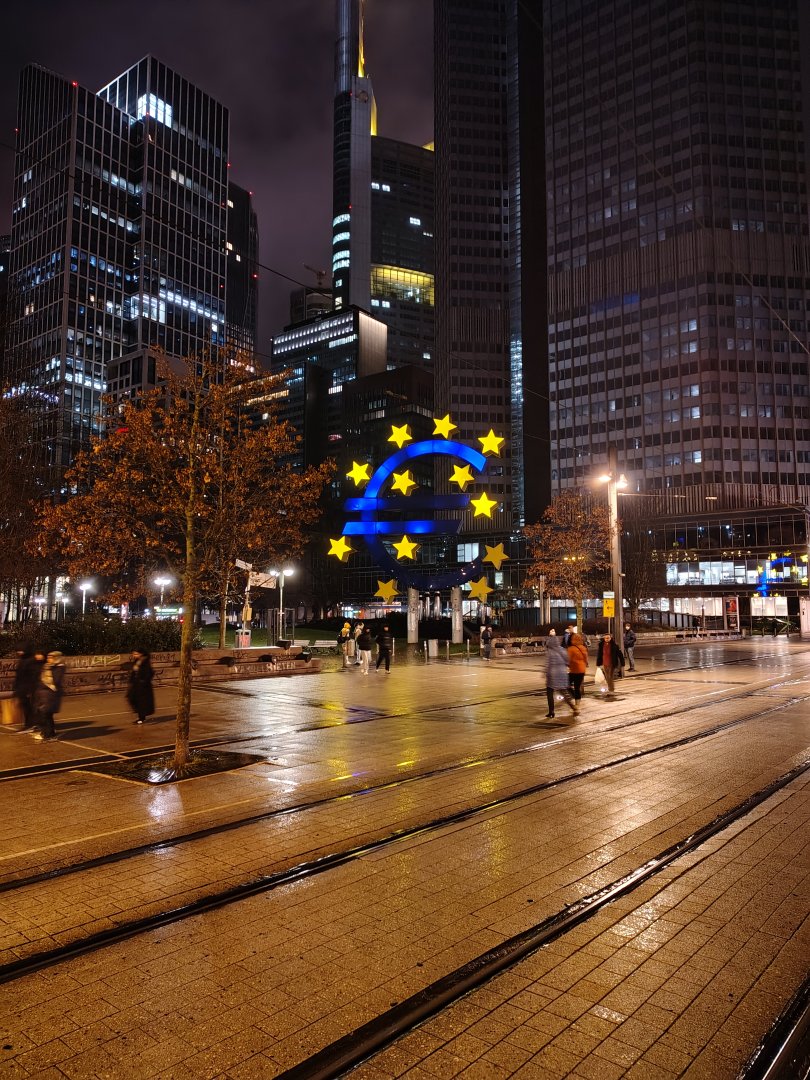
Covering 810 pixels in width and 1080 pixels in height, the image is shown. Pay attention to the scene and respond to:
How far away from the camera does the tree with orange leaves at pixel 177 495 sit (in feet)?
38.6

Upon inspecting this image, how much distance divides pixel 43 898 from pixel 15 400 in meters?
26.1

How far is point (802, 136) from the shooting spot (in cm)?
11100

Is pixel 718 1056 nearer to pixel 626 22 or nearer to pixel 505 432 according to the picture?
pixel 505 432

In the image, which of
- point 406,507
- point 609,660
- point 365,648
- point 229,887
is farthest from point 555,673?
point 406,507

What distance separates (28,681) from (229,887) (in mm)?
9607

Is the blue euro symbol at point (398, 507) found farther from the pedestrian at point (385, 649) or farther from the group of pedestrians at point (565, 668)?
the group of pedestrians at point (565, 668)

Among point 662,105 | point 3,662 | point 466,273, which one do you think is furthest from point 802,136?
point 3,662

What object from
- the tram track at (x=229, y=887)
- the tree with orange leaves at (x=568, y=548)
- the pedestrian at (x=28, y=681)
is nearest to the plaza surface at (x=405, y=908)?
the tram track at (x=229, y=887)

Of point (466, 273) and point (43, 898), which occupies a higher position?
point (466, 273)

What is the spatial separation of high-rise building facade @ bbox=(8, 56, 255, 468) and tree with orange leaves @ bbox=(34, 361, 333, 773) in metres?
135

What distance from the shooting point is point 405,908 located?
570 centimetres

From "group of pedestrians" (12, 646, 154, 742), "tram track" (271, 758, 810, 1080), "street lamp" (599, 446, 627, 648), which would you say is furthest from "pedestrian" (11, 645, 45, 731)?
"street lamp" (599, 446, 627, 648)

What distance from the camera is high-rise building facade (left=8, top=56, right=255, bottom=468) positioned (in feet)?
509

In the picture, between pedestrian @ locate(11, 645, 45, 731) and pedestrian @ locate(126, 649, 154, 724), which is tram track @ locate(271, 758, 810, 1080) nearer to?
pedestrian @ locate(126, 649, 154, 724)
